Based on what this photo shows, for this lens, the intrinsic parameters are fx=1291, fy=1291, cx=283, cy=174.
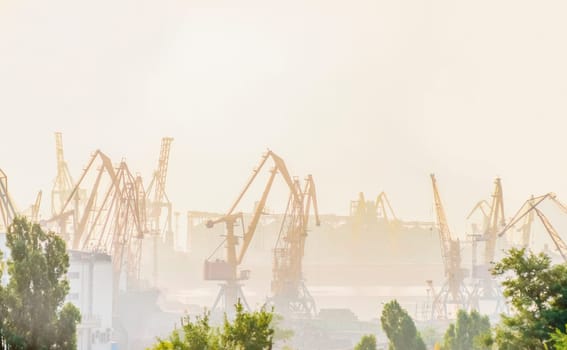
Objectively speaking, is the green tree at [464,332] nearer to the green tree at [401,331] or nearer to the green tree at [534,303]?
the green tree at [401,331]

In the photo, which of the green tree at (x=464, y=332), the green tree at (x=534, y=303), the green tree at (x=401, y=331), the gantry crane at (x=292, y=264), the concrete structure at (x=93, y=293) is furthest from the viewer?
the gantry crane at (x=292, y=264)

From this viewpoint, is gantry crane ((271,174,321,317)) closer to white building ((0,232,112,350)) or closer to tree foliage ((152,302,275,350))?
white building ((0,232,112,350))

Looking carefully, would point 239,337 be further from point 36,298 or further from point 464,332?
point 464,332

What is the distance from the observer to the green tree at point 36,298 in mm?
39969

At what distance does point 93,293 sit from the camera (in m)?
137

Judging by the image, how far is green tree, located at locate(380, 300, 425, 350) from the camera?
2606 inches

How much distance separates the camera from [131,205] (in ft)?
570

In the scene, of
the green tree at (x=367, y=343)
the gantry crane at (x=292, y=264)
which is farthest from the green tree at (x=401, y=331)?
the gantry crane at (x=292, y=264)

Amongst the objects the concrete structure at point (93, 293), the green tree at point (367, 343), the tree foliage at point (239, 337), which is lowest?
the green tree at point (367, 343)

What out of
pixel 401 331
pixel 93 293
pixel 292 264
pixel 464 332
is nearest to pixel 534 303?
pixel 401 331

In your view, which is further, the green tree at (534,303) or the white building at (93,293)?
the white building at (93,293)

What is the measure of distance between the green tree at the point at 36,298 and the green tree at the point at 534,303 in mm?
14875

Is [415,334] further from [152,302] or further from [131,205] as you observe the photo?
[152,302]

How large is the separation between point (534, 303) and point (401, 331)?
22.0 m
